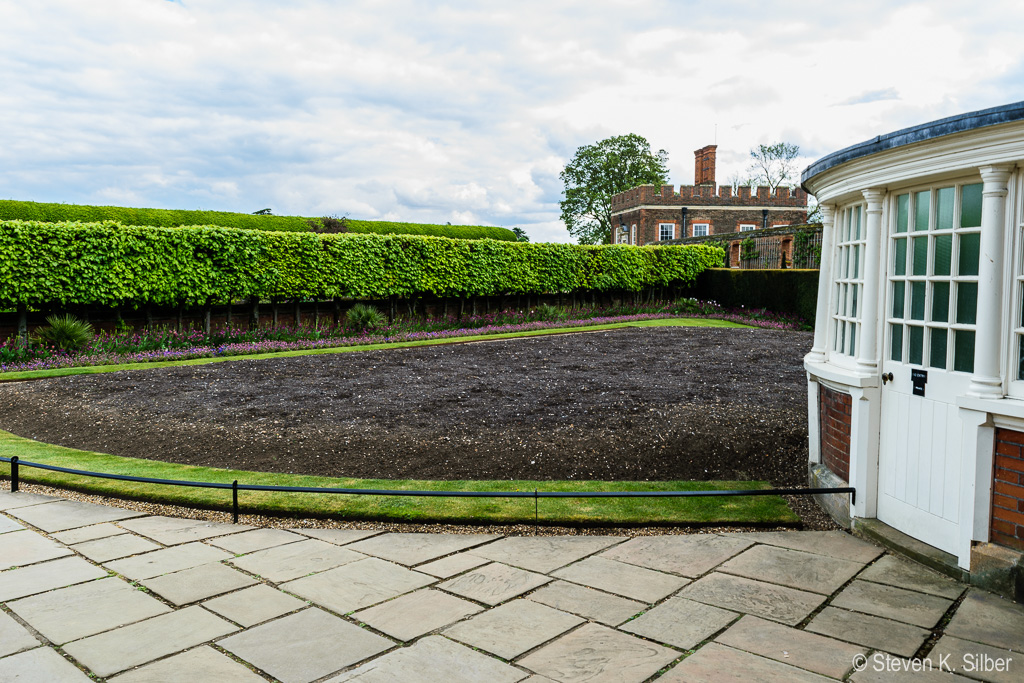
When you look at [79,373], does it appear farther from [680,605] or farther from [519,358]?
[680,605]

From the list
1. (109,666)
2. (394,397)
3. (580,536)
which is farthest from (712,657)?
(394,397)

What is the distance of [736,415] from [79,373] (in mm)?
11438

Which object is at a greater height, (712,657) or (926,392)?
(926,392)

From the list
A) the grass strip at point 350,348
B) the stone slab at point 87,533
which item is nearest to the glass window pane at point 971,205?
the stone slab at point 87,533

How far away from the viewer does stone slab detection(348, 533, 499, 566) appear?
4.69m

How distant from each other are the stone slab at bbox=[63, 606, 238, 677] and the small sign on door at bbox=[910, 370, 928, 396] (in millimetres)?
4356

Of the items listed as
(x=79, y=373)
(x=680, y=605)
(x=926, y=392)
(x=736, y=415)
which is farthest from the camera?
(x=79, y=373)

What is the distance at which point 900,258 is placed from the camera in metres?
4.87

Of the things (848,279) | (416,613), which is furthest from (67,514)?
(848,279)

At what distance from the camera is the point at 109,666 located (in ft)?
10.6

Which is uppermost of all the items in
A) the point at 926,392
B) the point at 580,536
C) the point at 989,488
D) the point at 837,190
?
the point at 837,190

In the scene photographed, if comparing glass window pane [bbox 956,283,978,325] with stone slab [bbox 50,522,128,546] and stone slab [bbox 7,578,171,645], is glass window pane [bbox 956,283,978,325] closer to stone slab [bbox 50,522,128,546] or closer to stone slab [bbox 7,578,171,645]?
stone slab [bbox 7,578,171,645]

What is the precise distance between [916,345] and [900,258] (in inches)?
24.0

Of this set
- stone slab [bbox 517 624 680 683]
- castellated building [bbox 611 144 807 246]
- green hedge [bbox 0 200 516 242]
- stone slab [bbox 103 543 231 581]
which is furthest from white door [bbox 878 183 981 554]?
castellated building [bbox 611 144 807 246]
